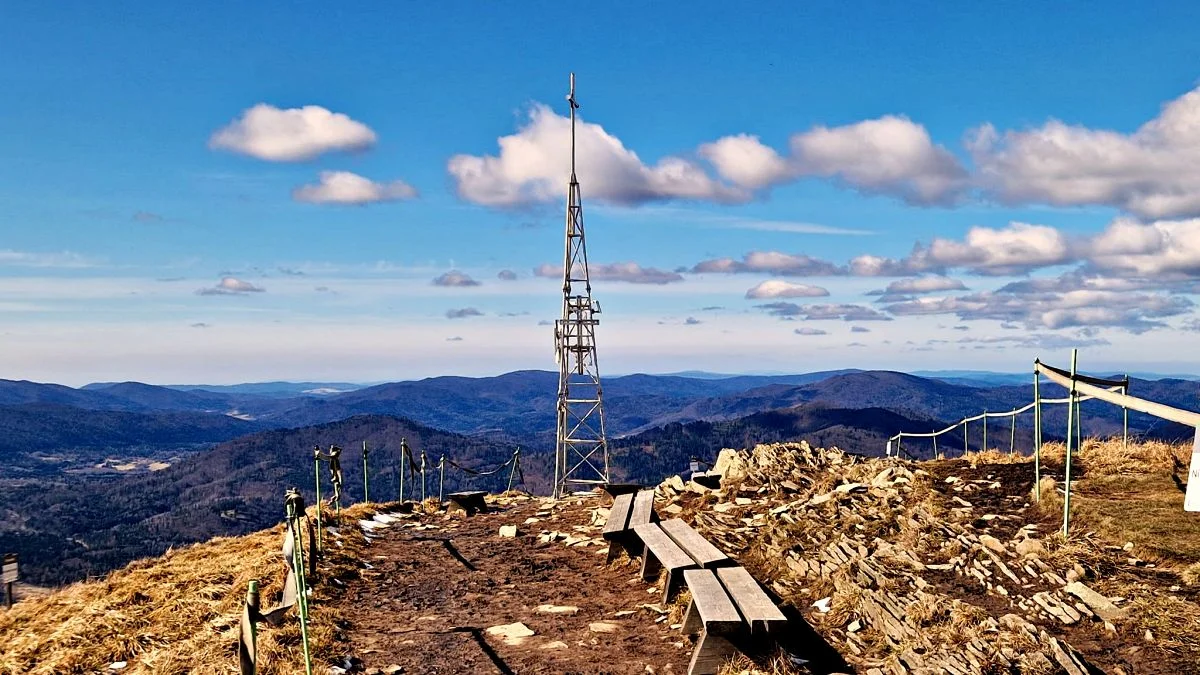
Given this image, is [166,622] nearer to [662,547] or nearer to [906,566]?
[662,547]

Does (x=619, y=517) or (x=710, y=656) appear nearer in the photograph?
(x=710, y=656)

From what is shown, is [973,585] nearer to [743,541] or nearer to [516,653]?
[743,541]

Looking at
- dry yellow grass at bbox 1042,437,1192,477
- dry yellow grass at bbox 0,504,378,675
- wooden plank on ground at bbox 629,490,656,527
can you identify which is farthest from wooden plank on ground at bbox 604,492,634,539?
dry yellow grass at bbox 1042,437,1192,477

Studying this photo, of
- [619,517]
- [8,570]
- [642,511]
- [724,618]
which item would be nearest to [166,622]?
[8,570]

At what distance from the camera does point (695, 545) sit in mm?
12844

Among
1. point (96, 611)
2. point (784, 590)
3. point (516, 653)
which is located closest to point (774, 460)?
point (784, 590)

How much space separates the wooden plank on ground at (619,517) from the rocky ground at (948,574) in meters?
1.19

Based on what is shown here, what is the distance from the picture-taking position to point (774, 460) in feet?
66.5

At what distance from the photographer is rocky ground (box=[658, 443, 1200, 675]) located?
29.2ft

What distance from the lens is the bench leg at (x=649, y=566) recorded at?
1371cm

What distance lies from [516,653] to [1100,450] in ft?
44.8

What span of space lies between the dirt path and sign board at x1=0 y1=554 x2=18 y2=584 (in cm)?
571

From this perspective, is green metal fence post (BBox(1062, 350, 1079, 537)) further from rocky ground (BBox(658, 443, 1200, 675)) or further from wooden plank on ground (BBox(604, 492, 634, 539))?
wooden plank on ground (BBox(604, 492, 634, 539))

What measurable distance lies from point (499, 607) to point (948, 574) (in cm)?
643
